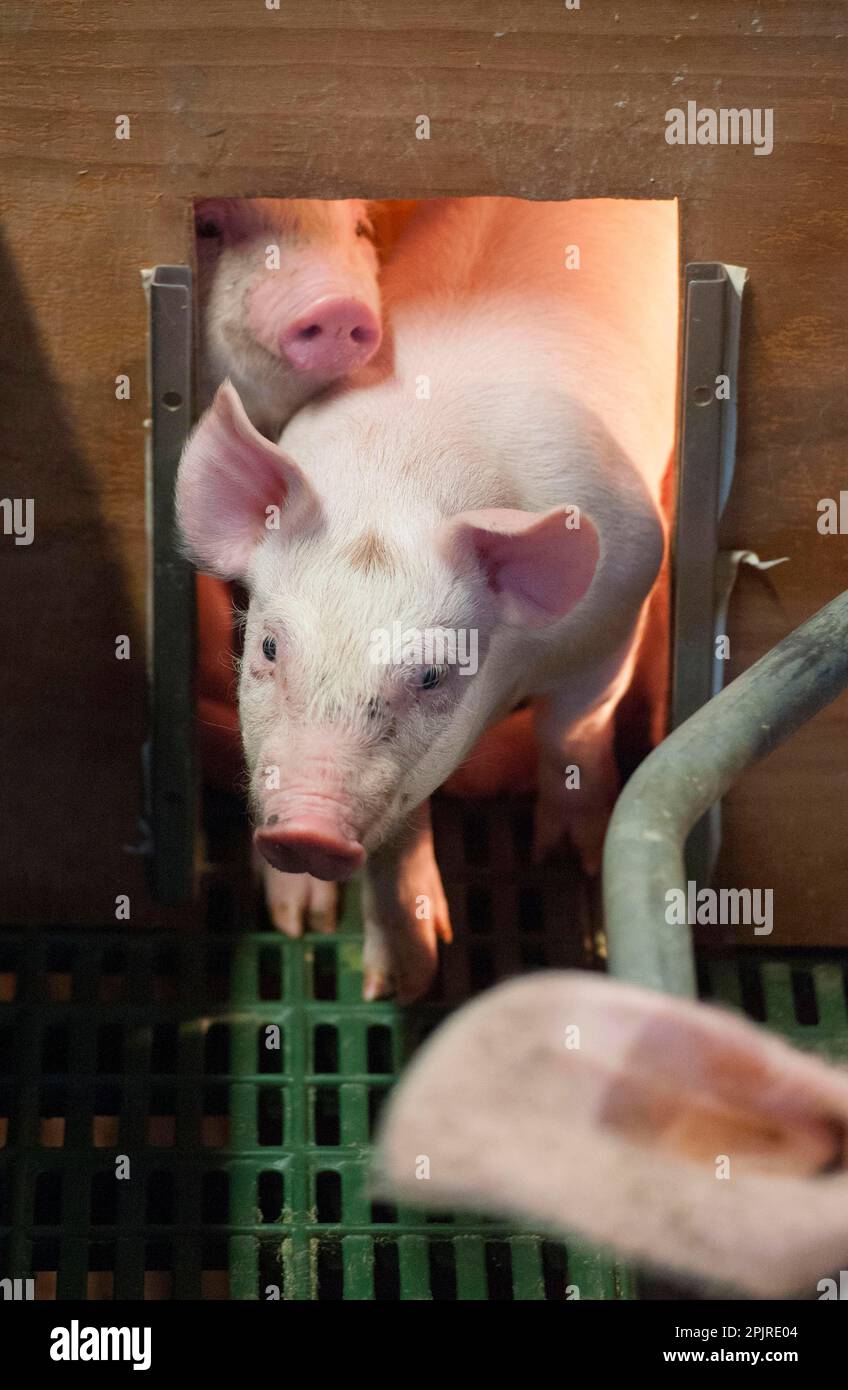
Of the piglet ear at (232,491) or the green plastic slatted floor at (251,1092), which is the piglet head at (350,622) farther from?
the green plastic slatted floor at (251,1092)

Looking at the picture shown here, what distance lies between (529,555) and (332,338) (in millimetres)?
361

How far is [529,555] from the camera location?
157 cm

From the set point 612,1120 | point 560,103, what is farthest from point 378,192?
point 612,1120

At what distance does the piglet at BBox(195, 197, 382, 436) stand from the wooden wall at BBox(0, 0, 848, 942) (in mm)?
83

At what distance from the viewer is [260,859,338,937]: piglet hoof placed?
2.11 meters

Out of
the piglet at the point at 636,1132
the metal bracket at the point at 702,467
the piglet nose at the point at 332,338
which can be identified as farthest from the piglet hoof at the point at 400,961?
the piglet at the point at 636,1132

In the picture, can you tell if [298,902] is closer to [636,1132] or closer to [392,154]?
[392,154]

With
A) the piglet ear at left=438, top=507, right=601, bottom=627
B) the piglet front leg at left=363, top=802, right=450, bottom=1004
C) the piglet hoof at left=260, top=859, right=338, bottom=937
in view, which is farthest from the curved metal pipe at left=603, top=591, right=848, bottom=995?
the piglet hoof at left=260, top=859, right=338, bottom=937

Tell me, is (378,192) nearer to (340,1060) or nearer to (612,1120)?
(340,1060)

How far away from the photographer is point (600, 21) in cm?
165

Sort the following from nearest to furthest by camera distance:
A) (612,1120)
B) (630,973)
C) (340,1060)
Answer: (612,1120)
(630,973)
(340,1060)

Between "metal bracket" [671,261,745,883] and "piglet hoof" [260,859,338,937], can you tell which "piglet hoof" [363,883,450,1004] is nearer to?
"piglet hoof" [260,859,338,937]

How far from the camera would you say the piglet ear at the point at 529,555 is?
5.03ft
